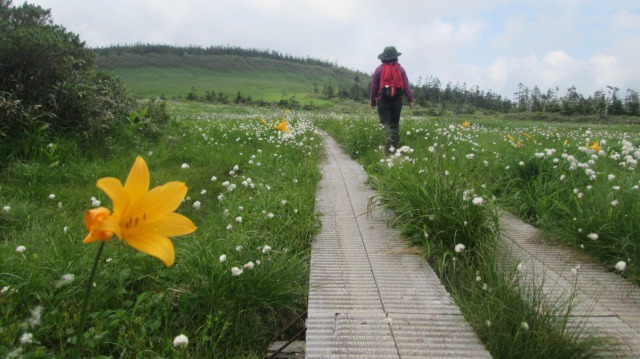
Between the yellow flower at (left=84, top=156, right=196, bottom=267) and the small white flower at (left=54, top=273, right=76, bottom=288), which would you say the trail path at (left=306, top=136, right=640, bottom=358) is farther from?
the small white flower at (left=54, top=273, right=76, bottom=288)

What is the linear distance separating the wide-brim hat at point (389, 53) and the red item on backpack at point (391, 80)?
0.16 meters

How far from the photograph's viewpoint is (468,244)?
2.96m

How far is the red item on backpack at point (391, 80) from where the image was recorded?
7.39 m

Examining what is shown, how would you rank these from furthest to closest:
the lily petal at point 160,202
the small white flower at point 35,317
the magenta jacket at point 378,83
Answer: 1. the magenta jacket at point 378,83
2. the small white flower at point 35,317
3. the lily petal at point 160,202

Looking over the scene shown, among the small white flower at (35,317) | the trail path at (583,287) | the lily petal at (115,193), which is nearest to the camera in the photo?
the lily petal at (115,193)

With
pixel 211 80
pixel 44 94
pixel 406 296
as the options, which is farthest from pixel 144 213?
pixel 211 80

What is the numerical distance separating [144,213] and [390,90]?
6.81 meters

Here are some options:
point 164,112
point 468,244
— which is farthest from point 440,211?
point 164,112

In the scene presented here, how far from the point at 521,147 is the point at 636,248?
131 inches

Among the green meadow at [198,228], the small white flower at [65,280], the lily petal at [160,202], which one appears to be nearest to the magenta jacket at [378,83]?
the green meadow at [198,228]

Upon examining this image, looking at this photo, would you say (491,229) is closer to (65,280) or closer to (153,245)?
(153,245)

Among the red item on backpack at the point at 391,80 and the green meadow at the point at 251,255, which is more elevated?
the red item on backpack at the point at 391,80

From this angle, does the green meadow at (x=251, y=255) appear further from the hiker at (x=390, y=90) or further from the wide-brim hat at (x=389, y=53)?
the wide-brim hat at (x=389, y=53)

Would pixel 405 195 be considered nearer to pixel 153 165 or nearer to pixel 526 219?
pixel 526 219
